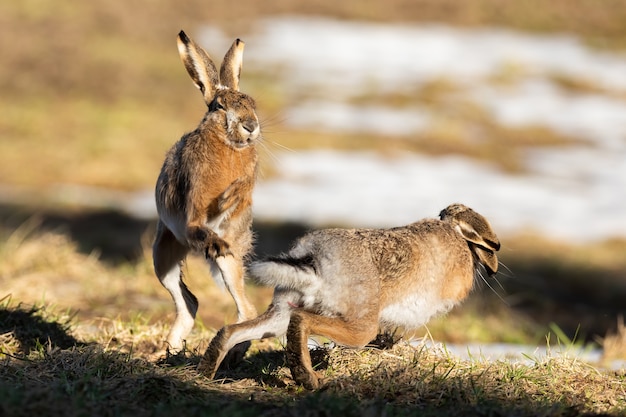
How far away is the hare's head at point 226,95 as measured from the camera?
17.6ft

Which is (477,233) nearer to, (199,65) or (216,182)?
(216,182)

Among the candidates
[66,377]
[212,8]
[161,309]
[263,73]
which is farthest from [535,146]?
[66,377]

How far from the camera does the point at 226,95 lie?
5.52 meters

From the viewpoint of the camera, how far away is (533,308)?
412 inches

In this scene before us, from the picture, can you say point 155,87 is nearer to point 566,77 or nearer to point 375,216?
point 375,216

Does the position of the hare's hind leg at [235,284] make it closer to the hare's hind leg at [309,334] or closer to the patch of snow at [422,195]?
the hare's hind leg at [309,334]

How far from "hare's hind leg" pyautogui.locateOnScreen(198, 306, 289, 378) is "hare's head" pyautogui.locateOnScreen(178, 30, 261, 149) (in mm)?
1130

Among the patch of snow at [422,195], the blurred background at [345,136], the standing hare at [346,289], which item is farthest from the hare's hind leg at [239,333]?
the patch of snow at [422,195]

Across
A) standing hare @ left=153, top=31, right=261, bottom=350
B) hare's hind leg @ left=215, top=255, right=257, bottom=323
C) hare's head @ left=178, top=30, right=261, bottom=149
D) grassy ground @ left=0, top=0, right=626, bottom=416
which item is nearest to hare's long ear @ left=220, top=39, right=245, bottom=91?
hare's head @ left=178, top=30, right=261, bottom=149

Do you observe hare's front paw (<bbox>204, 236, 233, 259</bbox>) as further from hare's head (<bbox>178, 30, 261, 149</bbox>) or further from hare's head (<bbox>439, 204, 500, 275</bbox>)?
hare's head (<bbox>439, 204, 500, 275</bbox>)

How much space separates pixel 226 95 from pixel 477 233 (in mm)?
1902

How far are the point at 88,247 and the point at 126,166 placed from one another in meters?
5.15

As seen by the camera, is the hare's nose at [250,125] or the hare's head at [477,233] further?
the hare's head at [477,233]

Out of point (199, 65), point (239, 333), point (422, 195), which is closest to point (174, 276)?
point (239, 333)
